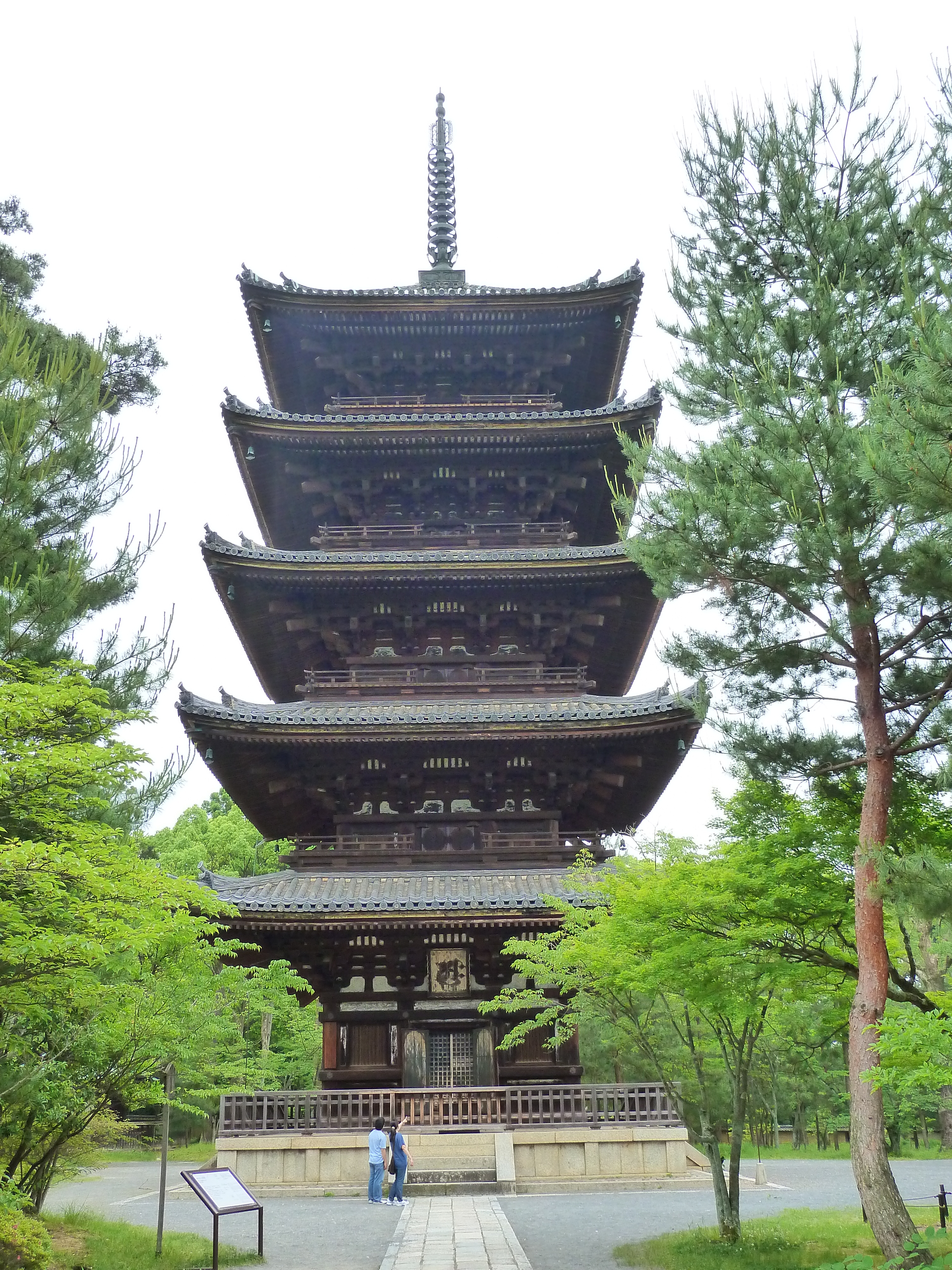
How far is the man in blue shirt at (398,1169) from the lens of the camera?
17.3 meters

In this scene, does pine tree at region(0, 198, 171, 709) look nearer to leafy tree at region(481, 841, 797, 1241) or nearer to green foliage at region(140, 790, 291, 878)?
leafy tree at region(481, 841, 797, 1241)

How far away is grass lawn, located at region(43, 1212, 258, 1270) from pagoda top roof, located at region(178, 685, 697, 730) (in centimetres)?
912

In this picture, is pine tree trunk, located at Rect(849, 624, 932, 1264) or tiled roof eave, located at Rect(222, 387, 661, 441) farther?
tiled roof eave, located at Rect(222, 387, 661, 441)

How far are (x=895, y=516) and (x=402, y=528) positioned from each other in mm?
16509

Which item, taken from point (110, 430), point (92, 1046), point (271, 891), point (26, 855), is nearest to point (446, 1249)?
point (92, 1046)

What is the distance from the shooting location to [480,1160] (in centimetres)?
1884

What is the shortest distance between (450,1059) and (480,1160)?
2.06 meters

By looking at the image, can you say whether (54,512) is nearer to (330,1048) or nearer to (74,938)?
(74,938)

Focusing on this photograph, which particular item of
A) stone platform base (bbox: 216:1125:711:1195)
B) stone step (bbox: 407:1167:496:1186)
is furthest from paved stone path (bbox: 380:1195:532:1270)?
stone platform base (bbox: 216:1125:711:1195)

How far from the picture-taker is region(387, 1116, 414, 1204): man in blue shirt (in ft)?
56.7

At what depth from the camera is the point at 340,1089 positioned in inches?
781

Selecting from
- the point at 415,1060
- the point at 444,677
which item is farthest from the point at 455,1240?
the point at 444,677

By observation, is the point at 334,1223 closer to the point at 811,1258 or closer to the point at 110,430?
the point at 811,1258

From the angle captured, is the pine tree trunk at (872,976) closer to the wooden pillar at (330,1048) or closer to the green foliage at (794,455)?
the green foliage at (794,455)
